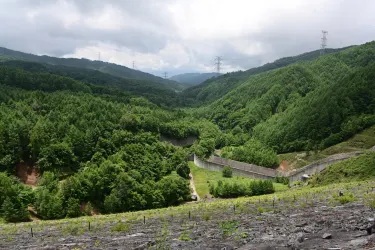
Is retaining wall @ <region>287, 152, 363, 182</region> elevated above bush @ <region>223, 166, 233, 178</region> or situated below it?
above


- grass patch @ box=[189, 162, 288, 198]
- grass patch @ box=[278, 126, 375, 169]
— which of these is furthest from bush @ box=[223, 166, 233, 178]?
grass patch @ box=[278, 126, 375, 169]


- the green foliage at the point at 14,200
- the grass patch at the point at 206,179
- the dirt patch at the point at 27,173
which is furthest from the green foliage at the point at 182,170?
the green foliage at the point at 14,200

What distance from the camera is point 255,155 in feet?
283

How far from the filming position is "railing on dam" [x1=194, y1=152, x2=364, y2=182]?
68.0m

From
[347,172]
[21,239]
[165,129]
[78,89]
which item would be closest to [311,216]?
[21,239]

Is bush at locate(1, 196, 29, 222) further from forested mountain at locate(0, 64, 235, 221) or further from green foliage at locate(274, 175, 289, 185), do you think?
green foliage at locate(274, 175, 289, 185)

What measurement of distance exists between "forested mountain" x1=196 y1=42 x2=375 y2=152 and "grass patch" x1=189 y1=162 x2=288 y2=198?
26.8 meters

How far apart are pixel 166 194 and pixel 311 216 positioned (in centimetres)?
4318

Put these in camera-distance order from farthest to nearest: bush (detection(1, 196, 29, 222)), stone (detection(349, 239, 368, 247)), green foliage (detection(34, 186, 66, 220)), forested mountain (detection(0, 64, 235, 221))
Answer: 1. forested mountain (detection(0, 64, 235, 221))
2. green foliage (detection(34, 186, 66, 220))
3. bush (detection(1, 196, 29, 222))
4. stone (detection(349, 239, 368, 247))

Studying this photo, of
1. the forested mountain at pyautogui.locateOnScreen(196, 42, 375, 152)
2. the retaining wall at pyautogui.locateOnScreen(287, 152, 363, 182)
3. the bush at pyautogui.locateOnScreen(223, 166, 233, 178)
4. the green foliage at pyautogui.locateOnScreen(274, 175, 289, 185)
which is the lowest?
the green foliage at pyautogui.locateOnScreen(274, 175, 289, 185)

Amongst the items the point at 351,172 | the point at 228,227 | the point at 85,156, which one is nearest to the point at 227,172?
the point at 85,156

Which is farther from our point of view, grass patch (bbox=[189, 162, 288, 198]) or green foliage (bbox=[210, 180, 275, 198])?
grass patch (bbox=[189, 162, 288, 198])

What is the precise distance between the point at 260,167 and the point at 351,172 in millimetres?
32979

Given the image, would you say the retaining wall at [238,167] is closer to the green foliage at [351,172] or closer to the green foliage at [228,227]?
the green foliage at [351,172]
